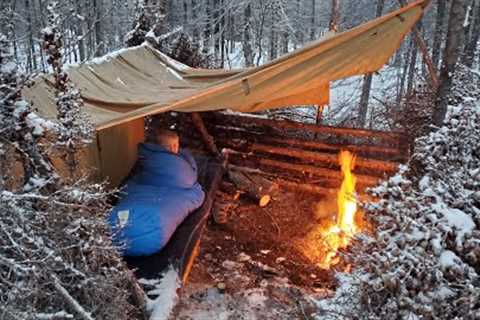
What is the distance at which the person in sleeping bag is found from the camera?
3711 millimetres

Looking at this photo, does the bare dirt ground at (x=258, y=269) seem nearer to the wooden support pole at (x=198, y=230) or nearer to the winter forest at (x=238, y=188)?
the winter forest at (x=238, y=188)

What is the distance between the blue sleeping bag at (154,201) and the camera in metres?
3.71

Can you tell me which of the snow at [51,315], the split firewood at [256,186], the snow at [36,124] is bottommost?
the split firewood at [256,186]

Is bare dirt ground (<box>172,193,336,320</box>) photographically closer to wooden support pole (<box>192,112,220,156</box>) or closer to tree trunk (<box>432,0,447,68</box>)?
wooden support pole (<box>192,112,220,156</box>)

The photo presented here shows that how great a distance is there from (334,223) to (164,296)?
8.19 ft

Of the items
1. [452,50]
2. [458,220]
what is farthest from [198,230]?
[452,50]

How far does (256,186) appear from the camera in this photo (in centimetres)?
552

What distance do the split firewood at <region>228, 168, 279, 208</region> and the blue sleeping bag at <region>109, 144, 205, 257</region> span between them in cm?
75

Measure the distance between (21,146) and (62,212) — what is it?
40 centimetres

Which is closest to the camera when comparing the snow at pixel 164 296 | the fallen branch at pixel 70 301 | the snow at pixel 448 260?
the snow at pixel 448 260

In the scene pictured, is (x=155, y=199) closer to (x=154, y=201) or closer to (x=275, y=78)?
(x=154, y=201)

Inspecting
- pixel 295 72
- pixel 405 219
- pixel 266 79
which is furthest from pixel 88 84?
pixel 405 219

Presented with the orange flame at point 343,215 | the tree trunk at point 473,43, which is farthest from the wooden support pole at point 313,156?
the tree trunk at point 473,43

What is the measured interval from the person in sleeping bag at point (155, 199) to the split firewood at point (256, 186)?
0.74 m
